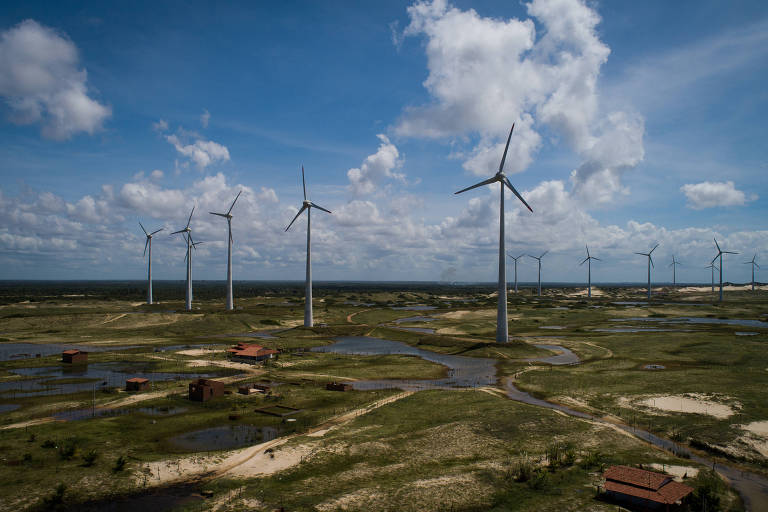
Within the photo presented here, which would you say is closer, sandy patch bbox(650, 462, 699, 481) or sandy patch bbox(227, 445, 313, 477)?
sandy patch bbox(650, 462, 699, 481)

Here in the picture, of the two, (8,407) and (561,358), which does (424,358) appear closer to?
(561,358)

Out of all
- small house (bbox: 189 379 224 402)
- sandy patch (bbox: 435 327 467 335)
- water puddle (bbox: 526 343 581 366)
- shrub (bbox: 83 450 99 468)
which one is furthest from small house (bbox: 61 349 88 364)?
sandy patch (bbox: 435 327 467 335)

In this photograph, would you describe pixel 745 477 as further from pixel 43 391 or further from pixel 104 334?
pixel 104 334

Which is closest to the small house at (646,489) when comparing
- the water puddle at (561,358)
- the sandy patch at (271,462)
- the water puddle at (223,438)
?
the sandy patch at (271,462)

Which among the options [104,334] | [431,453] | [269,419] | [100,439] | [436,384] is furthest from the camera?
[104,334]

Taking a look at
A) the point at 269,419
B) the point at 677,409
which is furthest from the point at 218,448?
the point at 677,409

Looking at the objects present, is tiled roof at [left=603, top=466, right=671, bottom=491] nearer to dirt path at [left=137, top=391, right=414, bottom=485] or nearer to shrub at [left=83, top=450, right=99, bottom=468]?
dirt path at [left=137, top=391, right=414, bottom=485]
